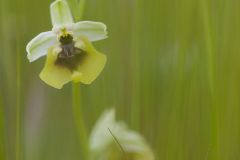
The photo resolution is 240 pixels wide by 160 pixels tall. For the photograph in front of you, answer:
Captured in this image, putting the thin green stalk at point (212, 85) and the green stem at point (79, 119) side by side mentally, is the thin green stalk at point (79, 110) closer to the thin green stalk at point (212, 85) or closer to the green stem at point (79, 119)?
the green stem at point (79, 119)

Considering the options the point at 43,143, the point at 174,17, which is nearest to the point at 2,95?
the point at 43,143

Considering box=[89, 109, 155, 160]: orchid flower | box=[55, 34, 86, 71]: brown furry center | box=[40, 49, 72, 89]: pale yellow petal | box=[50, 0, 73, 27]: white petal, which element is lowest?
box=[89, 109, 155, 160]: orchid flower

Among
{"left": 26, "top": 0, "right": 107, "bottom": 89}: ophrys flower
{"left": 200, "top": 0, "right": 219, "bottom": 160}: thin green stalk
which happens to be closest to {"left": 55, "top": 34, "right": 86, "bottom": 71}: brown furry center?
{"left": 26, "top": 0, "right": 107, "bottom": 89}: ophrys flower

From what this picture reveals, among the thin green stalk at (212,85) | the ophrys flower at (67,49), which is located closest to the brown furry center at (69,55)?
the ophrys flower at (67,49)

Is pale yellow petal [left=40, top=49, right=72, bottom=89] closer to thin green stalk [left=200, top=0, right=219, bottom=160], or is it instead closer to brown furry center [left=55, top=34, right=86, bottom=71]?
brown furry center [left=55, top=34, right=86, bottom=71]

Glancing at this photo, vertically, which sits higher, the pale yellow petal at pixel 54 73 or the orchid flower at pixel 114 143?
the pale yellow petal at pixel 54 73

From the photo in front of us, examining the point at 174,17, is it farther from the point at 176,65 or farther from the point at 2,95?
the point at 2,95

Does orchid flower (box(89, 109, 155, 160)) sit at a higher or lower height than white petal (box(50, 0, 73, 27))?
lower
